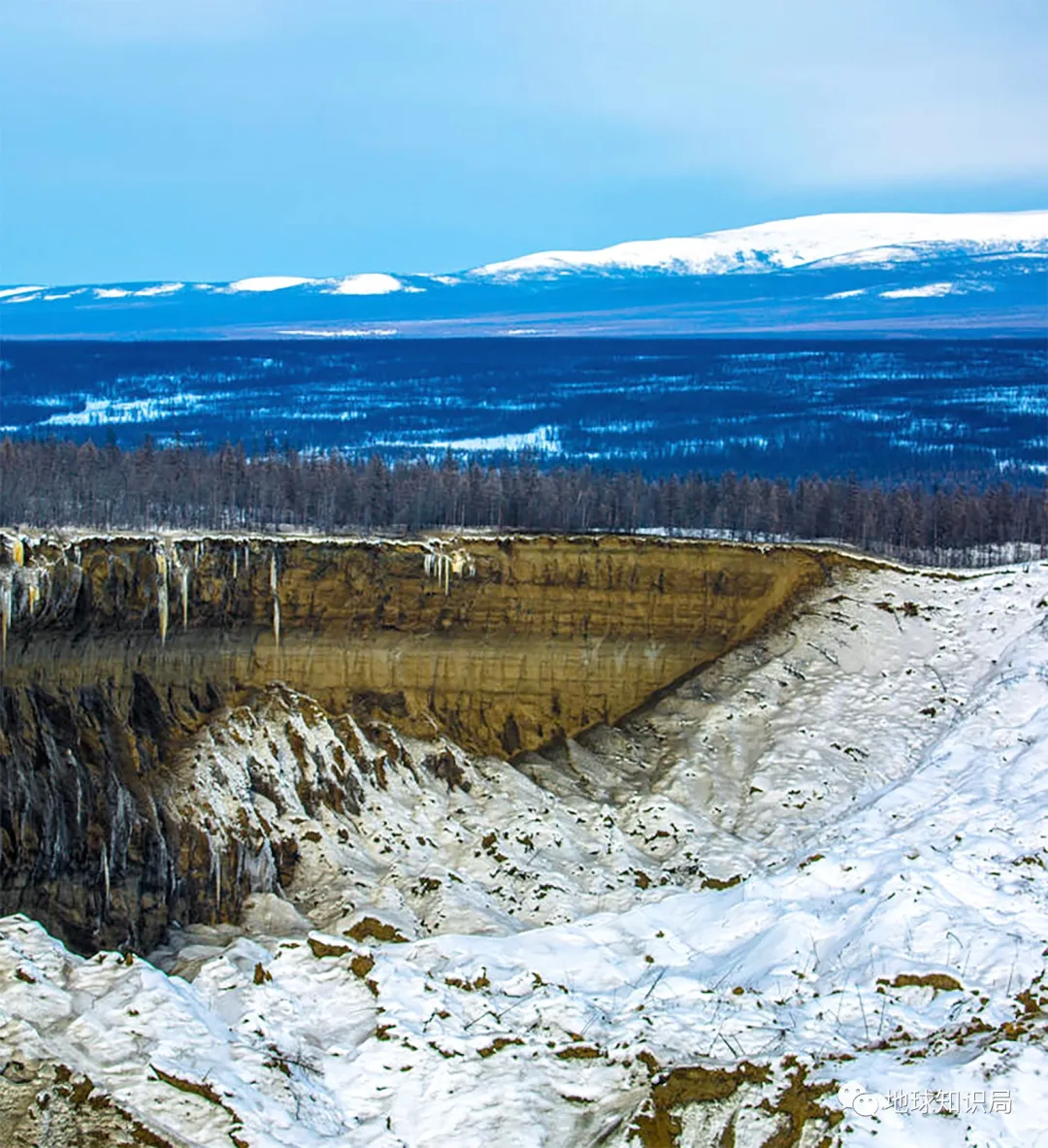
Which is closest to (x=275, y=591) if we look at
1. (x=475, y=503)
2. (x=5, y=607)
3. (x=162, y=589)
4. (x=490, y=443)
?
(x=162, y=589)

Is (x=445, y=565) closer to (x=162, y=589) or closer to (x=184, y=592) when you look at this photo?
(x=184, y=592)

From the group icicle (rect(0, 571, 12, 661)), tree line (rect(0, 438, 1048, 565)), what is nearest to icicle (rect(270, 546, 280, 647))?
icicle (rect(0, 571, 12, 661))

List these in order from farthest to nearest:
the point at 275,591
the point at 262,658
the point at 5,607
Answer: the point at 275,591, the point at 262,658, the point at 5,607

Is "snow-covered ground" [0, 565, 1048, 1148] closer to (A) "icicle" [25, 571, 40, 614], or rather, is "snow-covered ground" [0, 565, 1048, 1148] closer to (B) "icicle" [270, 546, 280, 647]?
(B) "icicle" [270, 546, 280, 647]

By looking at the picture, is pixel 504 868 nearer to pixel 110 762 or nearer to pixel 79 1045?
pixel 110 762

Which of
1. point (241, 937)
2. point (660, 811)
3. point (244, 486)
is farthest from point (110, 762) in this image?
point (244, 486)

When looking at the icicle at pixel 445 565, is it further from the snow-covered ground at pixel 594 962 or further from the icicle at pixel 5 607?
the icicle at pixel 5 607
